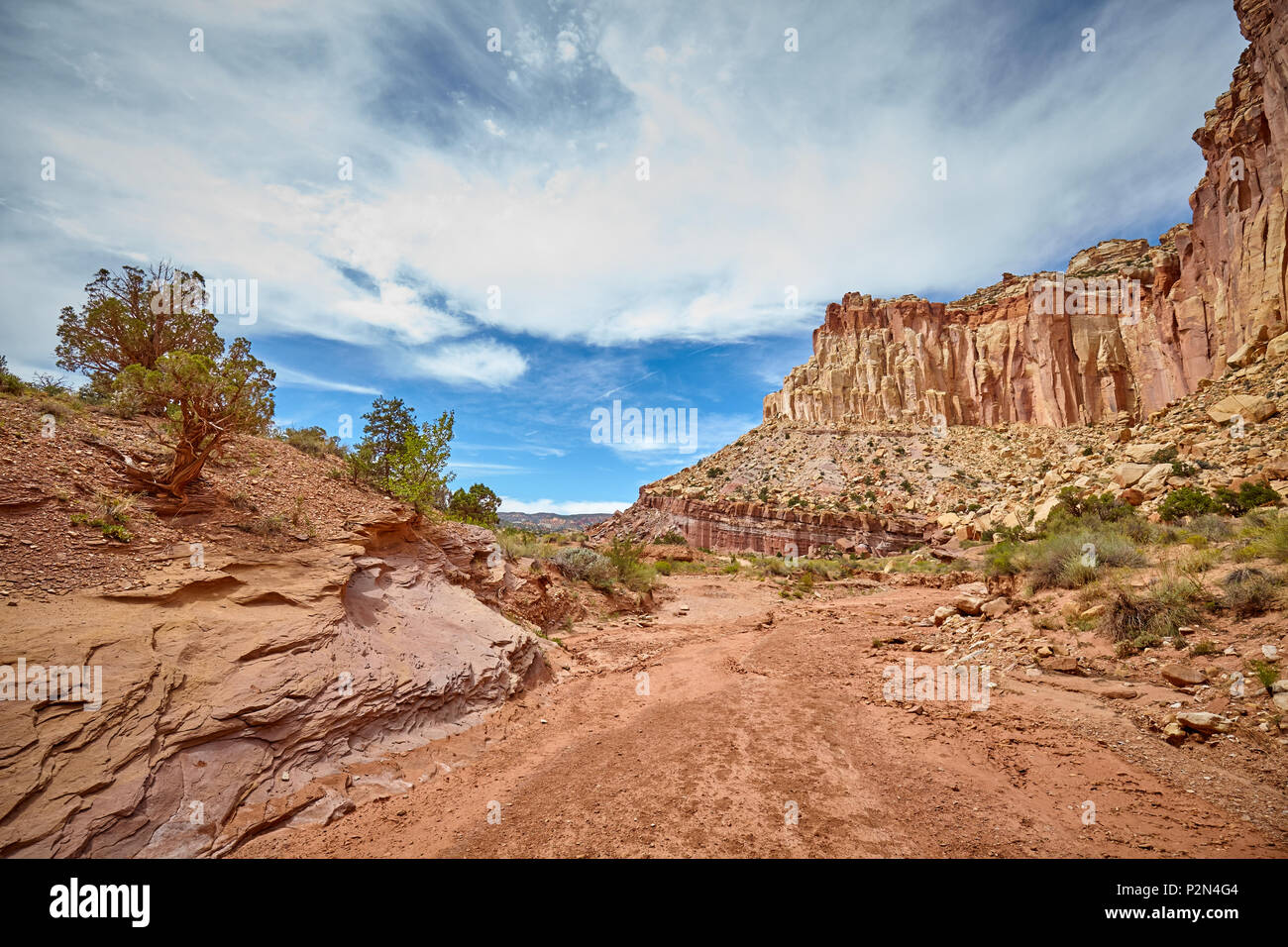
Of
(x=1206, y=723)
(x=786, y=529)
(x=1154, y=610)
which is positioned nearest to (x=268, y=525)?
(x=1206, y=723)

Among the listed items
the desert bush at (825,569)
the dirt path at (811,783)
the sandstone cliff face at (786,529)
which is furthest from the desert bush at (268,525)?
the sandstone cliff face at (786,529)

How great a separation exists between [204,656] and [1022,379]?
237 ft

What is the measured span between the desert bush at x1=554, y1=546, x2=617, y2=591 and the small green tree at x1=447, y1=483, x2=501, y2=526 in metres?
6.56

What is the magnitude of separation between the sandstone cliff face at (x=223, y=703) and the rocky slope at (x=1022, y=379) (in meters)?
23.5

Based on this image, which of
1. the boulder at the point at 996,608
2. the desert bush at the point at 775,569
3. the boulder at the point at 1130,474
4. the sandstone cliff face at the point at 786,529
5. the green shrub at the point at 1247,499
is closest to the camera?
the boulder at the point at 996,608

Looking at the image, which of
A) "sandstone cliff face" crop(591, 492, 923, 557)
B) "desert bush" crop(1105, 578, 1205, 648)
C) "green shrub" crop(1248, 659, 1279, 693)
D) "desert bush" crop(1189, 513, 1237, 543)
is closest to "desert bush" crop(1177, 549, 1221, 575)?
"desert bush" crop(1105, 578, 1205, 648)

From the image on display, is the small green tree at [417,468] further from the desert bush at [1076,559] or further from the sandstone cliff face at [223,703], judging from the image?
the desert bush at [1076,559]

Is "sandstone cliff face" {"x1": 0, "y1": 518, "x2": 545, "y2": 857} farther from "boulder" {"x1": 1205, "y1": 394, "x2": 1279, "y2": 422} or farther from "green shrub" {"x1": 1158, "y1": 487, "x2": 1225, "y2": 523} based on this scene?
"boulder" {"x1": 1205, "y1": 394, "x2": 1279, "y2": 422}

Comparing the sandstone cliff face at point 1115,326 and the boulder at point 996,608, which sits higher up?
the sandstone cliff face at point 1115,326

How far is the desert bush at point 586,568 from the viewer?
15.5 metres

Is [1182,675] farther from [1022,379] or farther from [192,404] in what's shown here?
[1022,379]

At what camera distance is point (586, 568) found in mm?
15875
